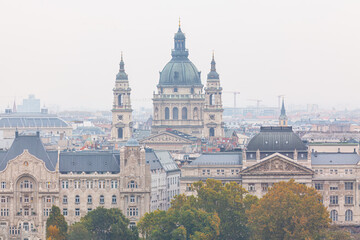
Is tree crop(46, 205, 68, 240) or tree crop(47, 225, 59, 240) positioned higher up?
tree crop(46, 205, 68, 240)

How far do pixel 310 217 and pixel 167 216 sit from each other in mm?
16496

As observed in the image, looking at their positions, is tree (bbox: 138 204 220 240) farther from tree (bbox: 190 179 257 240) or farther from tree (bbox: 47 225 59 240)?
tree (bbox: 47 225 59 240)

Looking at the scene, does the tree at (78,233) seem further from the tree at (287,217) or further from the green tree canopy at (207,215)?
the tree at (287,217)

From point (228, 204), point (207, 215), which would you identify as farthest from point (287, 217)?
point (228, 204)

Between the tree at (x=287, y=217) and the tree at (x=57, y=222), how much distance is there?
21812mm

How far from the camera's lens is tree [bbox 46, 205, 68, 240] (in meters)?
187

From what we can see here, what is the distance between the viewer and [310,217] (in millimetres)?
182125

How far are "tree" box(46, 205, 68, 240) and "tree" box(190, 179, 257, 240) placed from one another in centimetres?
1619

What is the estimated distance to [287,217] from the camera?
18312cm

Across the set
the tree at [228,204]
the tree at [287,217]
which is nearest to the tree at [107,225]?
the tree at [228,204]

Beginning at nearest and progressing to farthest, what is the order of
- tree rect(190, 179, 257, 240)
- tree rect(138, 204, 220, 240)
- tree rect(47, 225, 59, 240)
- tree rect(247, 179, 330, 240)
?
tree rect(247, 179, 330, 240) < tree rect(138, 204, 220, 240) < tree rect(47, 225, 59, 240) < tree rect(190, 179, 257, 240)

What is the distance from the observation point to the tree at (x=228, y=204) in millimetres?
188500

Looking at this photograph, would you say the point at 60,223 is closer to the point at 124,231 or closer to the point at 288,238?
the point at 124,231

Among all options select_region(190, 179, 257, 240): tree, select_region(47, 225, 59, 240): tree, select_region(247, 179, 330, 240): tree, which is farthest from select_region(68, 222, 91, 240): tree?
select_region(247, 179, 330, 240): tree
